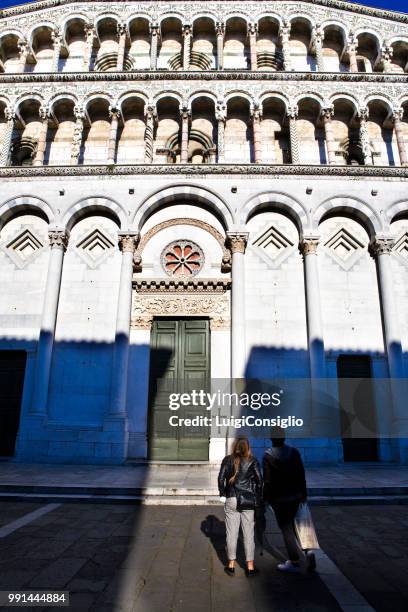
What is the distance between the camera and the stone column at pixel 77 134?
16484mm

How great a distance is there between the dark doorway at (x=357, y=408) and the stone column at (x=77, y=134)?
13598 mm

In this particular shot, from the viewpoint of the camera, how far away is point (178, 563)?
16.4 ft

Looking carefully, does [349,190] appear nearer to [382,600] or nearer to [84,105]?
[84,105]

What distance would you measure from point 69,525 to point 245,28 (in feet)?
73.8

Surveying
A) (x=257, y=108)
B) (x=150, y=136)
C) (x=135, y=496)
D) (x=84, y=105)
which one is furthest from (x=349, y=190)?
(x=135, y=496)

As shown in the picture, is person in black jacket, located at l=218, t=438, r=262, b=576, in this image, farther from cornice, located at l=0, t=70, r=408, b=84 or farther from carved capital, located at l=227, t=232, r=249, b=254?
cornice, located at l=0, t=70, r=408, b=84

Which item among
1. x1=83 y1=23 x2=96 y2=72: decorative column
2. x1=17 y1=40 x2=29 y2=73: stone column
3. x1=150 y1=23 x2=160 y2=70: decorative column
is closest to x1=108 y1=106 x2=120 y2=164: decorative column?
x1=150 y1=23 x2=160 y2=70: decorative column

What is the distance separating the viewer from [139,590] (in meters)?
4.21

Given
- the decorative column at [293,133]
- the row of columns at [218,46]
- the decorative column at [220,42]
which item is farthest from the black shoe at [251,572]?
the row of columns at [218,46]

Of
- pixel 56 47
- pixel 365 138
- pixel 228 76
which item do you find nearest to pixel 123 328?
pixel 228 76

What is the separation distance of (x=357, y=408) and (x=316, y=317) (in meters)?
3.54

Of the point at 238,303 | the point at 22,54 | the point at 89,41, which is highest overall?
the point at 89,41

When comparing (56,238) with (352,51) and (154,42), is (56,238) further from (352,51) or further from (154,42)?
(352,51)

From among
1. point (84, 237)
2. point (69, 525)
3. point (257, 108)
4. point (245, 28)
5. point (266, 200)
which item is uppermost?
point (245, 28)
